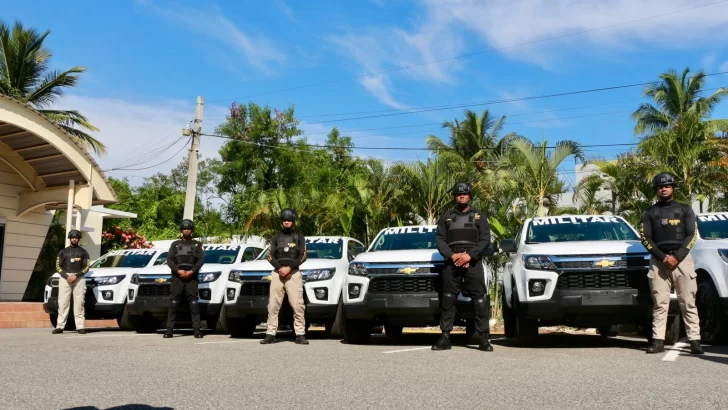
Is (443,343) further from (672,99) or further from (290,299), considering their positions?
(672,99)

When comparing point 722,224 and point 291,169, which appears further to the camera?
point 291,169

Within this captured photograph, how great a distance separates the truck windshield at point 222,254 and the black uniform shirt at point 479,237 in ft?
18.9

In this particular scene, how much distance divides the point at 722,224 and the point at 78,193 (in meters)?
16.6

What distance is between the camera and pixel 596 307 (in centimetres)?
848

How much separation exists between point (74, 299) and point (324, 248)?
5187 millimetres

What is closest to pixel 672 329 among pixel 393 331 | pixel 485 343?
pixel 485 343

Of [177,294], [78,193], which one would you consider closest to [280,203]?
[78,193]

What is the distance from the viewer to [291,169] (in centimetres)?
4412

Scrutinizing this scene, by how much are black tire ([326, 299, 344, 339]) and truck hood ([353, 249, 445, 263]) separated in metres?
1.21

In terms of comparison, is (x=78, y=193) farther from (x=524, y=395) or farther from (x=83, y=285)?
(x=524, y=395)

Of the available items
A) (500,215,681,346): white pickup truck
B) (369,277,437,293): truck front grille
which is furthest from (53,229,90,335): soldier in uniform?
(500,215,681,346): white pickup truck

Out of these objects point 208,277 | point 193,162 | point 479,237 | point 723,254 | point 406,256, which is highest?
point 193,162

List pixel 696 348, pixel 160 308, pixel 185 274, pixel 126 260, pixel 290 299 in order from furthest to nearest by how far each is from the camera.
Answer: pixel 126 260, pixel 160 308, pixel 185 274, pixel 290 299, pixel 696 348

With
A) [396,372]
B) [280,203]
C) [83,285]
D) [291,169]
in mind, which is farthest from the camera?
[291,169]
